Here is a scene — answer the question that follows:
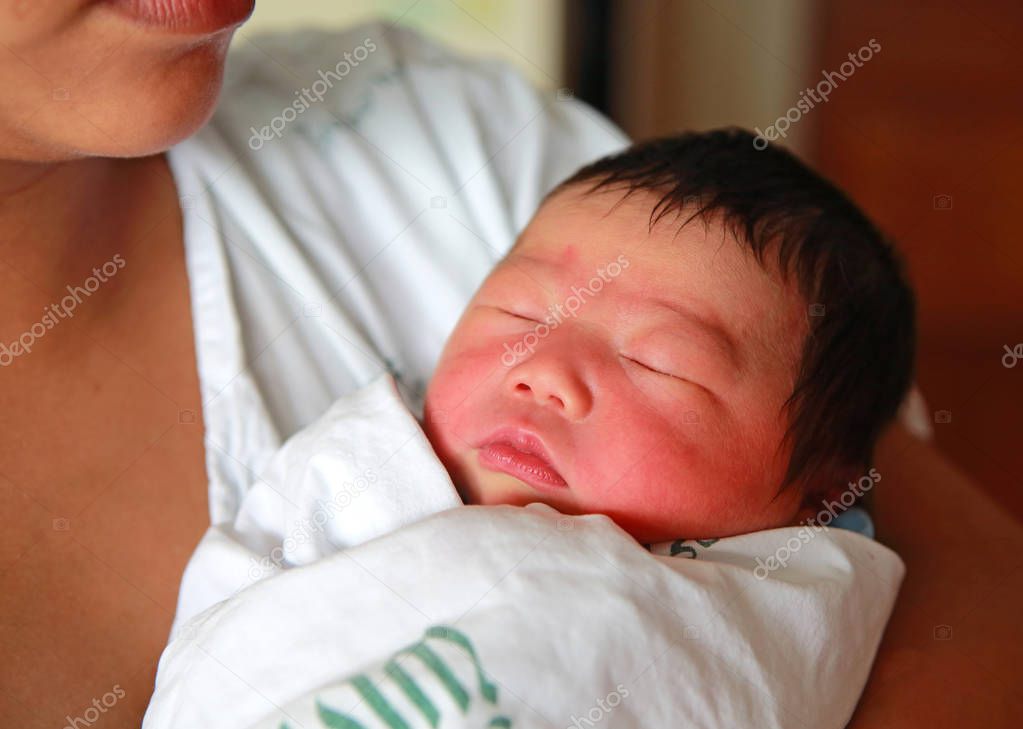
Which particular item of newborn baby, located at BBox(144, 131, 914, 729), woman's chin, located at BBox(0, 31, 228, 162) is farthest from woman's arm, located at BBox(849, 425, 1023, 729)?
woman's chin, located at BBox(0, 31, 228, 162)

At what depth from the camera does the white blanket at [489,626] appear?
705 mm

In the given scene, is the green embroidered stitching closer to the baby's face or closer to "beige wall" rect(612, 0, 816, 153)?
the baby's face

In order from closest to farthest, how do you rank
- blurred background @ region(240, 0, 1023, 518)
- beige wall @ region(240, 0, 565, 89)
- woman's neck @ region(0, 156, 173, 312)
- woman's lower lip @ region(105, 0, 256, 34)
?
woman's lower lip @ region(105, 0, 256, 34), woman's neck @ region(0, 156, 173, 312), blurred background @ region(240, 0, 1023, 518), beige wall @ region(240, 0, 565, 89)

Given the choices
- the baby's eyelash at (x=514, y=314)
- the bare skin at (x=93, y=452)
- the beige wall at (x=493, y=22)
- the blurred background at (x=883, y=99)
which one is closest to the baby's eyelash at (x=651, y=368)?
the baby's eyelash at (x=514, y=314)

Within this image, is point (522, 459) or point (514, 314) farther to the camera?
point (514, 314)

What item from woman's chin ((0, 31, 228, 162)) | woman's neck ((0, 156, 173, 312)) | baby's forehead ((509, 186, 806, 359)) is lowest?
baby's forehead ((509, 186, 806, 359))

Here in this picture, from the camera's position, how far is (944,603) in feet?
3.51

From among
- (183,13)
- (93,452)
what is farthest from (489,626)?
(183,13)

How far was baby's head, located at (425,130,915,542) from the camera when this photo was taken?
0.89 meters

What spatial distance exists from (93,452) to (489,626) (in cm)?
46

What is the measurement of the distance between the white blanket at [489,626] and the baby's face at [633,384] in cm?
5

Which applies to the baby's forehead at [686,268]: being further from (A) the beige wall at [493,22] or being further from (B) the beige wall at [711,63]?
(B) the beige wall at [711,63]

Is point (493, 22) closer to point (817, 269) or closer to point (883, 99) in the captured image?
point (883, 99)

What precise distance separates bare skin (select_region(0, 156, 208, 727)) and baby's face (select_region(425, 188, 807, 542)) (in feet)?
0.88
